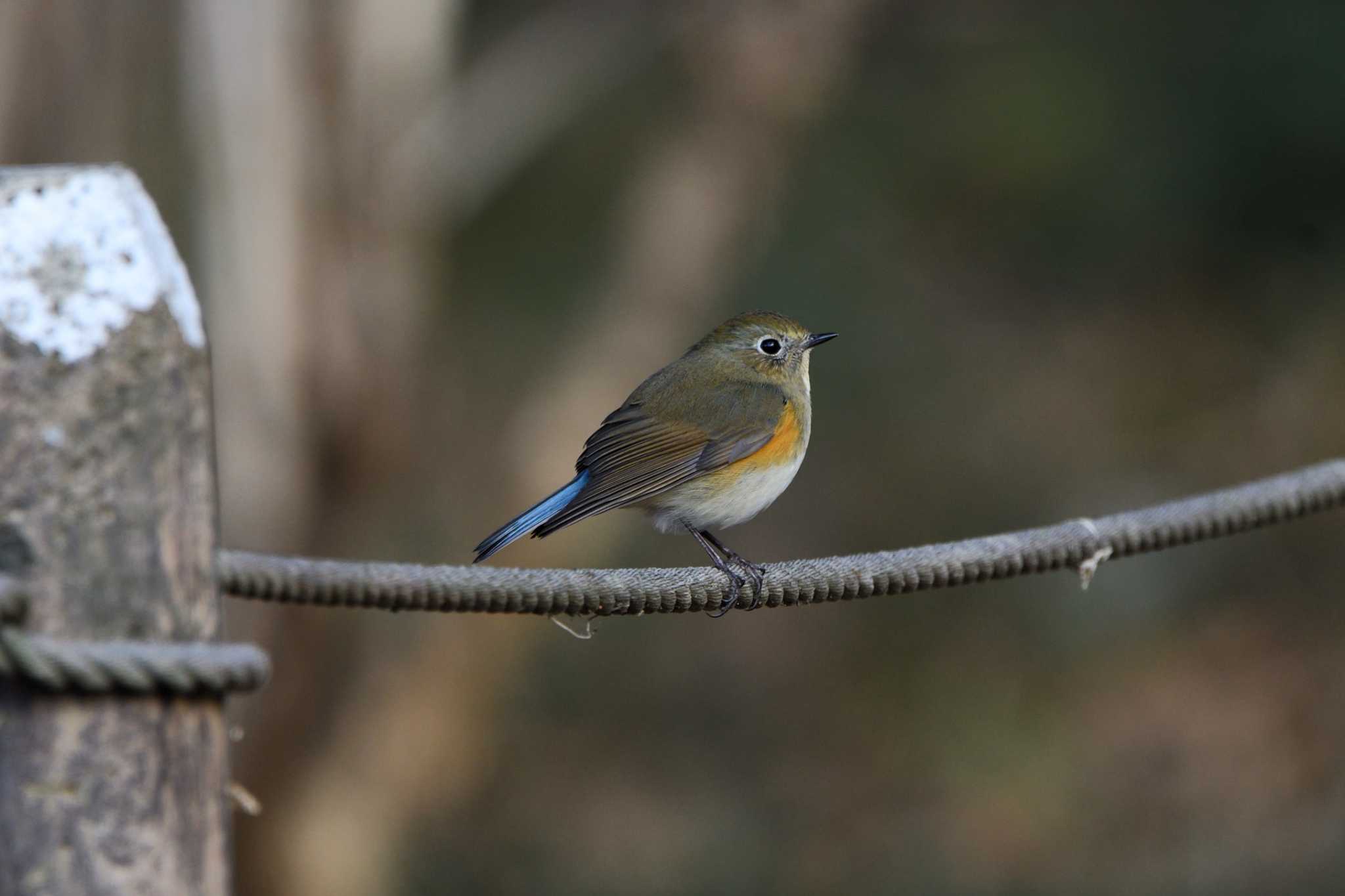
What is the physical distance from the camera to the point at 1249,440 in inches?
429

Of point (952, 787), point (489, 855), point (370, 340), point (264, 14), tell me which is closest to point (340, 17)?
point (264, 14)

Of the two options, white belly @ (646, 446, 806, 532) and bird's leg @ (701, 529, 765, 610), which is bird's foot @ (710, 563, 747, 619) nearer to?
bird's leg @ (701, 529, 765, 610)

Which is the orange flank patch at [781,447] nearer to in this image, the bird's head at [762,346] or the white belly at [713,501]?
the white belly at [713,501]

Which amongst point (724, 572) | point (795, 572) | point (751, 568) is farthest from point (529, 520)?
point (795, 572)

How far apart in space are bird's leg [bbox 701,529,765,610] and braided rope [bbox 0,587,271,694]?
4.57 ft

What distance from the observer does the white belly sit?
4285 mm

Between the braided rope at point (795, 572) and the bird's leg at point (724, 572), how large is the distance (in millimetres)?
54

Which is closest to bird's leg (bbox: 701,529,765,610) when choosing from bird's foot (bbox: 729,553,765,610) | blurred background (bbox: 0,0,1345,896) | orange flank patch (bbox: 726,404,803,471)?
bird's foot (bbox: 729,553,765,610)

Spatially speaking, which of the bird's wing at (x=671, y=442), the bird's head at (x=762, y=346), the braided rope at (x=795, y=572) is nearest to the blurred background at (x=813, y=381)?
the bird's head at (x=762, y=346)

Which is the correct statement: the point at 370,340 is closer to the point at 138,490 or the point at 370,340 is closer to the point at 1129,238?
the point at 138,490

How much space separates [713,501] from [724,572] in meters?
1.21

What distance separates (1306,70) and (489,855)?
7184mm

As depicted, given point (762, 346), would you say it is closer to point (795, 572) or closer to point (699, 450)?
point (699, 450)

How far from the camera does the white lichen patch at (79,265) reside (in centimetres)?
176
